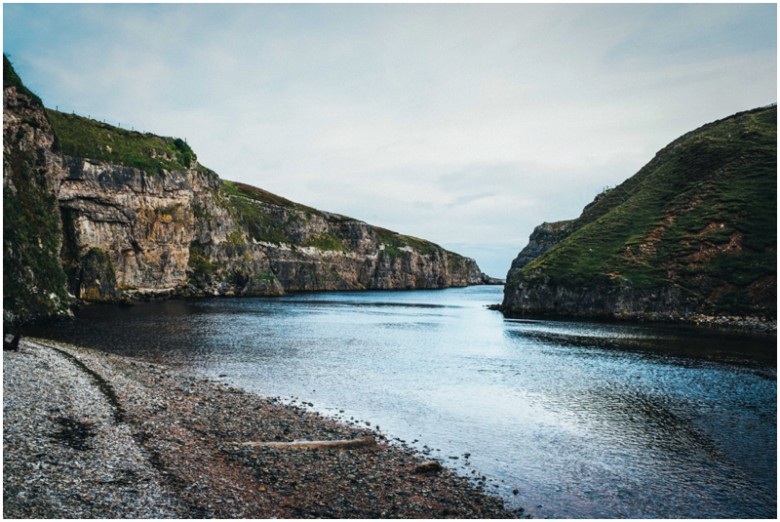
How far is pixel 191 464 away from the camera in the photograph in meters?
18.4

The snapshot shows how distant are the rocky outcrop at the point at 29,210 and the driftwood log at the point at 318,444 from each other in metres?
44.9

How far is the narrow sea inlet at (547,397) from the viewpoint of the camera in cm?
2019

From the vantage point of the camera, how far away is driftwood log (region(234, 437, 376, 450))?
853 inches

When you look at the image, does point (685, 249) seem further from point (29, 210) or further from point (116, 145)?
point (116, 145)

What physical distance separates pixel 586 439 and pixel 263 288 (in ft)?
484

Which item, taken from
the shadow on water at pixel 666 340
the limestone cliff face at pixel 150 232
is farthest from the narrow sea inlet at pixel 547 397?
the limestone cliff face at pixel 150 232

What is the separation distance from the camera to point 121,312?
8469 centimetres

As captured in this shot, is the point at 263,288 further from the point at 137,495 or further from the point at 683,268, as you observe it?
the point at 137,495

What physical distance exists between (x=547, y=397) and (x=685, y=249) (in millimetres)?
84382

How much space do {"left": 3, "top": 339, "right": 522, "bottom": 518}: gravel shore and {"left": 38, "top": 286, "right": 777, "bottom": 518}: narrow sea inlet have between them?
121 inches

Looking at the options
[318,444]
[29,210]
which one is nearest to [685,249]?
[318,444]

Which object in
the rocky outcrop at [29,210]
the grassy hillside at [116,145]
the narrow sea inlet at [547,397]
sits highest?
the grassy hillside at [116,145]

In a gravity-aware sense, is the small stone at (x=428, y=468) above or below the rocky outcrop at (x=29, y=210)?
below

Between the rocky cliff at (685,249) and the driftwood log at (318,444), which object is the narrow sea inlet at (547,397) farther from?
the rocky cliff at (685,249)
